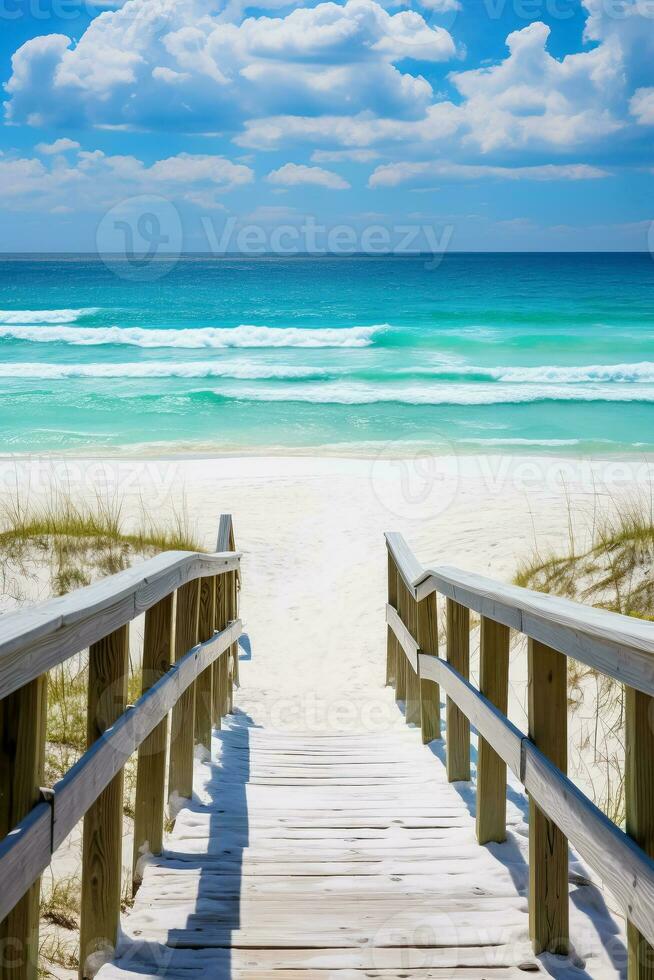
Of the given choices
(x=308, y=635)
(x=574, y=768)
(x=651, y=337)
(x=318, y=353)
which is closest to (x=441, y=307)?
(x=651, y=337)

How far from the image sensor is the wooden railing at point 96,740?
1.68 metres

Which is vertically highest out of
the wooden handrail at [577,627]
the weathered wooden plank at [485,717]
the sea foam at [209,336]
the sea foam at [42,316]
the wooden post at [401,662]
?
the sea foam at [42,316]

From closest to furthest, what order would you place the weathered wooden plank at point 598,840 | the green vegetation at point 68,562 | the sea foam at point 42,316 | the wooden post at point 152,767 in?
1. the weathered wooden plank at point 598,840
2. the wooden post at point 152,767
3. the green vegetation at point 68,562
4. the sea foam at point 42,316

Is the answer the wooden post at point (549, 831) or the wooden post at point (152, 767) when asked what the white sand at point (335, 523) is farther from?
the wooden post at point (549, 831)

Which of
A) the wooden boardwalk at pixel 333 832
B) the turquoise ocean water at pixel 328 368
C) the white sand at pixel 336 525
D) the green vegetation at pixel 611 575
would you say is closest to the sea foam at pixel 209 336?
the turquoise ocean water at pixel 328 368

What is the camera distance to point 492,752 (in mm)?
3127

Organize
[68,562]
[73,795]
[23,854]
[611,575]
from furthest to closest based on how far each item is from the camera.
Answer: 1. [68,562]
2. [611,575]
3. [73,795]
4. [23,854]

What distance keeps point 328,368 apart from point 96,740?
2862 centimetres

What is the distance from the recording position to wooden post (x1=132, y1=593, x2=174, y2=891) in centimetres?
298

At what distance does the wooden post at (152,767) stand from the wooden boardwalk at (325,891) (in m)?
0.09

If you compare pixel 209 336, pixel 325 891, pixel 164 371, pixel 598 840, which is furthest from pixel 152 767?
pixel 209 336

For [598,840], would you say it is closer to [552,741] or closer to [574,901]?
[552,741]

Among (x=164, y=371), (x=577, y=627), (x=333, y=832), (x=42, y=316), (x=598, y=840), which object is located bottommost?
(x=333, y=832)

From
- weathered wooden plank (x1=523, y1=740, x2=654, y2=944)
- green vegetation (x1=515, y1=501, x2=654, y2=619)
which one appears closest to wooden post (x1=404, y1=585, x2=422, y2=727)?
green vegetation (x1=515, y1=501, x2=654, y2=619)
